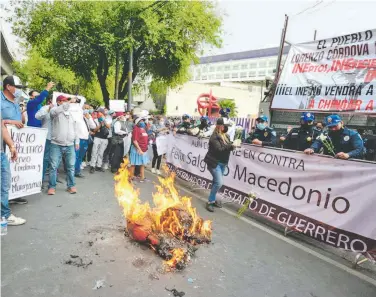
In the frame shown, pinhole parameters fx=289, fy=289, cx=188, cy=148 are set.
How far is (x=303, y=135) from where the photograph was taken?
21.6 ft

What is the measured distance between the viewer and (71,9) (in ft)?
53.3

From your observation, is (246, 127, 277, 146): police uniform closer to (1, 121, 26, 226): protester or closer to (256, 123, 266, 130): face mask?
(256, 123, 266, 130): face mask

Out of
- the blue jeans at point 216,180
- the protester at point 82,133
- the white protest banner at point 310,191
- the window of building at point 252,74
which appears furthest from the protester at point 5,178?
the window of building at point 252,74

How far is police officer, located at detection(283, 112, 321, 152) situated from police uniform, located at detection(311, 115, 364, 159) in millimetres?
1037

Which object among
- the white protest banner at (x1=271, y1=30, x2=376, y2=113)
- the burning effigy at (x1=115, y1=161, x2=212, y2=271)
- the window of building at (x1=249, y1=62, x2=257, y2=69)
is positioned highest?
the window of building at (x1=249, y1=62, x2=257, y2=69)

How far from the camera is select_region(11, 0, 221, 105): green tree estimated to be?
51.7ft

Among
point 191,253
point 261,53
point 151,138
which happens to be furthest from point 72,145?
point 261,53

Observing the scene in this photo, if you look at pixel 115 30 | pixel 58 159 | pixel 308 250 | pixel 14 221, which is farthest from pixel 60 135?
pixel 115 30

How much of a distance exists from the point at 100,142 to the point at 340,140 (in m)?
6.62

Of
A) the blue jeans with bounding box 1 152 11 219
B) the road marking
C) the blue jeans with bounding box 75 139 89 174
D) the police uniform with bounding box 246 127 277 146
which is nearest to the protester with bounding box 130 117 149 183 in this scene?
the blue jeans with bounding box 75 139 89 174

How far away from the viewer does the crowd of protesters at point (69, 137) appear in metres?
4.35

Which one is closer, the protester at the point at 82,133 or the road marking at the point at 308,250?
the road marking at the point at 308,250

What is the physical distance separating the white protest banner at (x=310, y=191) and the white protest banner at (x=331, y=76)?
2413 mm

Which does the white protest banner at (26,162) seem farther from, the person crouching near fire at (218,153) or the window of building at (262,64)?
the window of building at (262,64)
